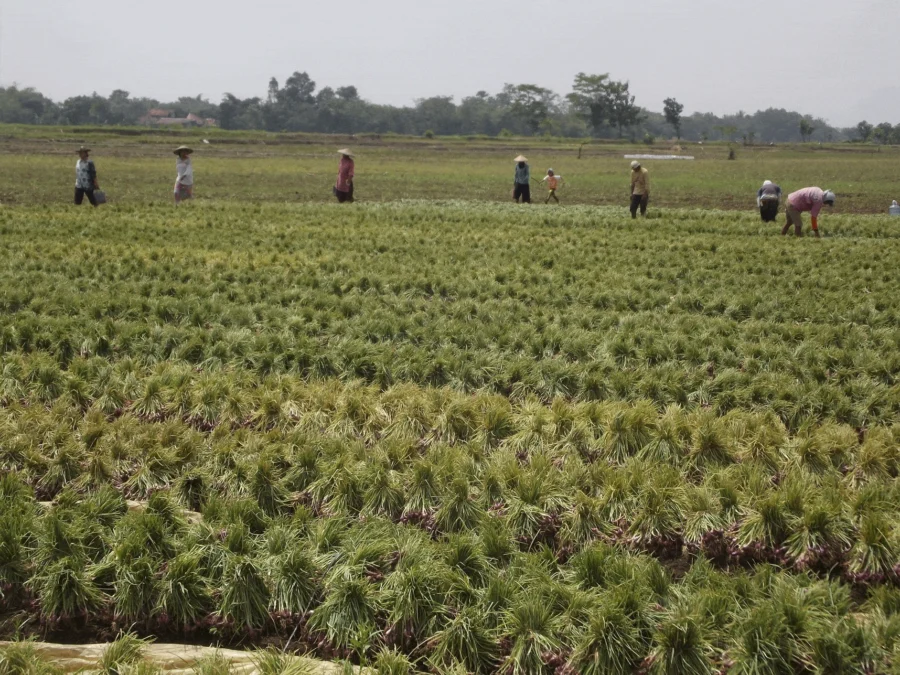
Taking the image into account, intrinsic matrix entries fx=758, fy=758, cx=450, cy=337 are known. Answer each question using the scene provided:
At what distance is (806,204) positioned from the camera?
15.0m

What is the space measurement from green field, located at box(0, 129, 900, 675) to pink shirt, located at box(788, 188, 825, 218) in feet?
6.88

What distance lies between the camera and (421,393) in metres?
6.76

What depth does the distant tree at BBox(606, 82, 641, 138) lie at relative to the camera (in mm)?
106938

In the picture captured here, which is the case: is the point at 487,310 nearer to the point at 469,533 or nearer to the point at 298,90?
the point at 469,533

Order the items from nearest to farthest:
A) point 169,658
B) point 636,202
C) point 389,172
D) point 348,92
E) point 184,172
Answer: point 169,658 → point 636,202 → point 184,172 → point 389,172 → point 348,92

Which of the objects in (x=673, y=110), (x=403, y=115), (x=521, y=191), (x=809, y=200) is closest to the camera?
(x=809, y=200)

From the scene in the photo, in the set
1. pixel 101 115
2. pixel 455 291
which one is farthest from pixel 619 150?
pixel 101 115

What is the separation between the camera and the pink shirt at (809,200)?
1475 cm

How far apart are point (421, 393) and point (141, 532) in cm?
298

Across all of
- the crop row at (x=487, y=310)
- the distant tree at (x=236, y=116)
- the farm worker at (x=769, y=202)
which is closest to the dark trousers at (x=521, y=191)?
the farm worker at (x=769, y=202)

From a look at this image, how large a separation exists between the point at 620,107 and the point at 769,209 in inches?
3809

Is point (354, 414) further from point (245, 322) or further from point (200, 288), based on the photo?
point (200, 288)

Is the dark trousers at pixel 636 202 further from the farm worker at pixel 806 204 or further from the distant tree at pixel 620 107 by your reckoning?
the distant tree at pixel 620 107

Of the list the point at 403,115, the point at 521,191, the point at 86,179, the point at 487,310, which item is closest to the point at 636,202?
the point at 521,191
